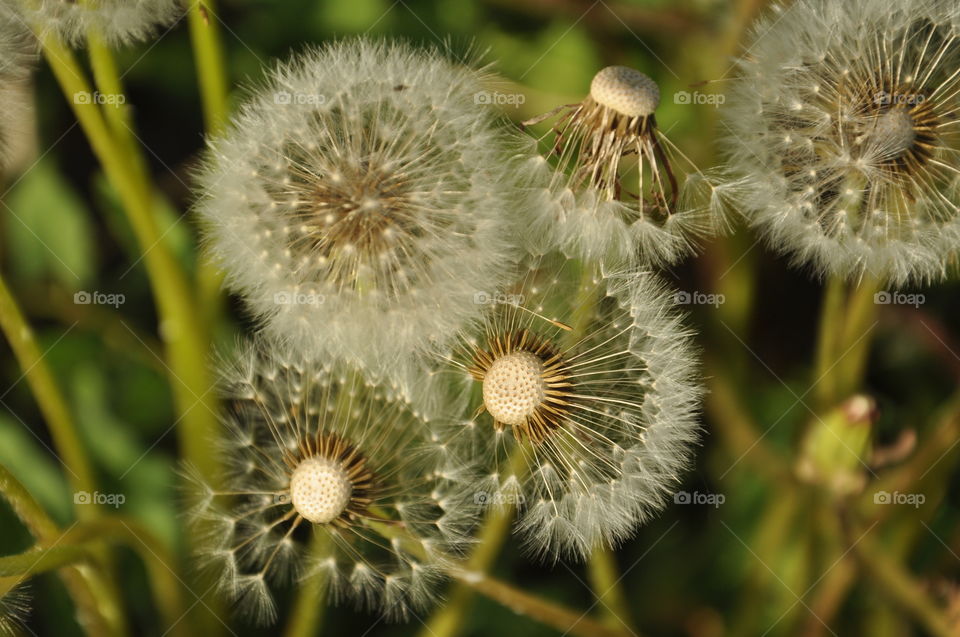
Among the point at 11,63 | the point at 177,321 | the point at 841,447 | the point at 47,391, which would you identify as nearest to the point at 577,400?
the point at 841,447

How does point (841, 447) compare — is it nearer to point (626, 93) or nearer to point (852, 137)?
point (852, 137)

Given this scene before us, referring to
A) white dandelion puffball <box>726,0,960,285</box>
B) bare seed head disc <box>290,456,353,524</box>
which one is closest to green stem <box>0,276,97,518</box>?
bare seed head disc <box>290,456,353,524</box>

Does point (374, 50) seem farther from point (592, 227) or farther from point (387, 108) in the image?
point (592, 227)

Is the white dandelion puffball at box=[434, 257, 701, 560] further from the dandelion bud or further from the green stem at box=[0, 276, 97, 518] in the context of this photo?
the green stem at box=[0, 276, 97, 518]

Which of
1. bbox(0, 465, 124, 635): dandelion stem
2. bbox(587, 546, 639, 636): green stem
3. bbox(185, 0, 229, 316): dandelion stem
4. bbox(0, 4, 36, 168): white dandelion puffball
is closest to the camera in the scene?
bbox(0, 465, 124, 635): dandelion stem

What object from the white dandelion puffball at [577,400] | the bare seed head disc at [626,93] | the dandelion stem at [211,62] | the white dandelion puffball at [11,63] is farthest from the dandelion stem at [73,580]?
the bare seed head disc at [626,93]

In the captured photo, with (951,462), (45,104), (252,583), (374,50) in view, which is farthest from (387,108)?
(951,462)
